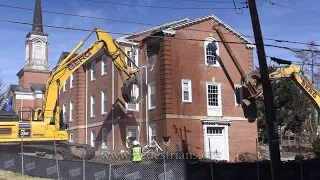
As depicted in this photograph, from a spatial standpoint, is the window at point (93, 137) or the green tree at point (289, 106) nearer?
the window at point (93, 137)

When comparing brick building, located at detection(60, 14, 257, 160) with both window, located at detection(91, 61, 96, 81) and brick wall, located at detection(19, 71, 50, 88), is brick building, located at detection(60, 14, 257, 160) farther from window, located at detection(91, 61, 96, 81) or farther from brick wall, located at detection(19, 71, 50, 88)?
brick wall, located at detection(19, 71, 50, 88)

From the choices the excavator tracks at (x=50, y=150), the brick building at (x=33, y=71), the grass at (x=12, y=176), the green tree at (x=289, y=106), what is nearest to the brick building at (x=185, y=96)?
the excavator tracks at (x=50, y=150)

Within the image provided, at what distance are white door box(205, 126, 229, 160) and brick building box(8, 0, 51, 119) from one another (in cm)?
4282

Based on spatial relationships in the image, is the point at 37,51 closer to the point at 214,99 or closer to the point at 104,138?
the point at 104,138

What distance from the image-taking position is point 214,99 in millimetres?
32812

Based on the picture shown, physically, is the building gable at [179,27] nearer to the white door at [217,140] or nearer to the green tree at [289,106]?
the white door at [217,140]

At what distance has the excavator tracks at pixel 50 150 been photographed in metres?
22.3

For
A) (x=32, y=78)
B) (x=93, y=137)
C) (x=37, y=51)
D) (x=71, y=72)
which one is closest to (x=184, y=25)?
(x=71, y=72)

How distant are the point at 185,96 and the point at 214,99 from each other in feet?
9.58

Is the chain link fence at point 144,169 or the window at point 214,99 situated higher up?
the window at point 214,99

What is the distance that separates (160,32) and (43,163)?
636 inches

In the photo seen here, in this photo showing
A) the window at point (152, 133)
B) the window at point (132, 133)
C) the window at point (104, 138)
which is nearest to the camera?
the window at point (152, 133)

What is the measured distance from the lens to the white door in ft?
104

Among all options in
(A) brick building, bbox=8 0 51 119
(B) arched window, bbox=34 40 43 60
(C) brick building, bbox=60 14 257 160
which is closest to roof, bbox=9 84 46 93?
(A) brick building, bbox=8 0 51 119
